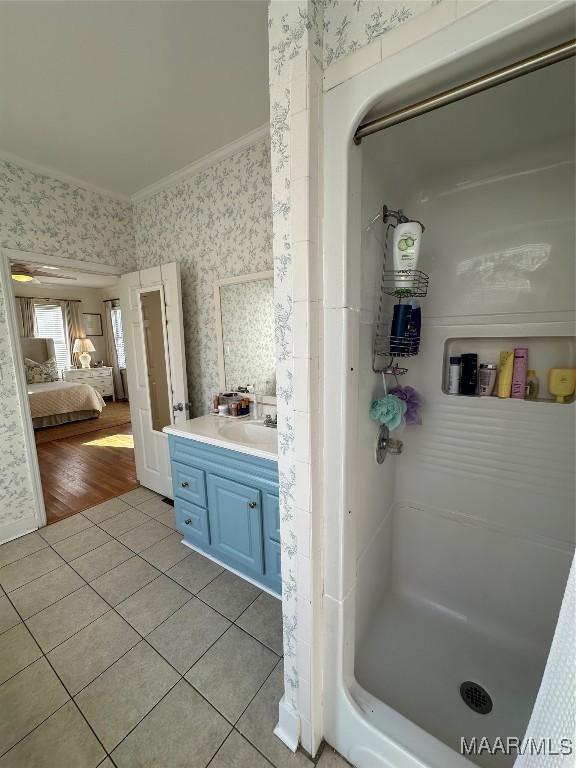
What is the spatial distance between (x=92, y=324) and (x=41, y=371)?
1.57 metres

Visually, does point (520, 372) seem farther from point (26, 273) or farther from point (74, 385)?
point (74, 385)

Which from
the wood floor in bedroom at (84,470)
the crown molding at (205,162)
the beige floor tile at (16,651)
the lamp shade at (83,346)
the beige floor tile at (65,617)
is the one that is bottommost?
the beige floor tile at (16,651)

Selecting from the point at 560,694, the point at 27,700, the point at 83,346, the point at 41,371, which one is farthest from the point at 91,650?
the point at 83,346

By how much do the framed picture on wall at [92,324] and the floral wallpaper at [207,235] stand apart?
15.7 ft

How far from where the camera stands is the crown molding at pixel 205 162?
180cm

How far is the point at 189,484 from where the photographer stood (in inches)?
72.8

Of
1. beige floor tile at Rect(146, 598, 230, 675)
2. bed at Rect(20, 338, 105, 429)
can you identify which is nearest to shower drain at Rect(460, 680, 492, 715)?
beige floor tile at Rect(146, 598, 230, 675)

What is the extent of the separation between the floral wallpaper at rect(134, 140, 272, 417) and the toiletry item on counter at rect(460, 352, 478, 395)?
1.24 m

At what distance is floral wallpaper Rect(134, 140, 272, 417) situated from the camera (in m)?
1.88

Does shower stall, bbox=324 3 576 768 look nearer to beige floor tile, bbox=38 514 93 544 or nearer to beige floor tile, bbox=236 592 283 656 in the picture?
beige floor tile, bbox=236 592 283 656

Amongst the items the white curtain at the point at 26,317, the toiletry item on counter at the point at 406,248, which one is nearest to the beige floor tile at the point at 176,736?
the toiletry item on counter at the point at 406,248

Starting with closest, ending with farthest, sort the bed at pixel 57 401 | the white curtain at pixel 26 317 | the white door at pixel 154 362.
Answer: the white door at pixel 154 362, the bed at pixel 57 401, the white curtain at pixel 26 317

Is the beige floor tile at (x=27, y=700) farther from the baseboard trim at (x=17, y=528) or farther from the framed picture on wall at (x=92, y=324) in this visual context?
the framed picture on wall at (x=92, y=324)

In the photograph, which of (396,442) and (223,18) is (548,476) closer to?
(396,442)
